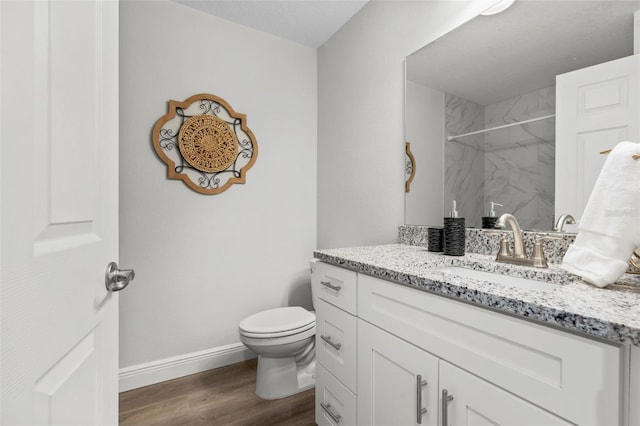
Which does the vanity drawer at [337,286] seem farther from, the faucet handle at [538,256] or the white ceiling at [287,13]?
the white ceiling at [287,13]

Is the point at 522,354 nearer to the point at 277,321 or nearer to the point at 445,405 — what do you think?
the point at 445,405

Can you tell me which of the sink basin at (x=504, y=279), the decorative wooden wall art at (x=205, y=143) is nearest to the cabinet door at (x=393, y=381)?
the sink basin at (x=504, y=279)

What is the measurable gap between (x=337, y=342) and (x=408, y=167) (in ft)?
3.48

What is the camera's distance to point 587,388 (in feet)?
1.83

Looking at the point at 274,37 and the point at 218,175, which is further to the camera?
the point at 274,37

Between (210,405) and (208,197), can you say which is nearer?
(210,405)

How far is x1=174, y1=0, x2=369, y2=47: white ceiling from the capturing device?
6.60 ft

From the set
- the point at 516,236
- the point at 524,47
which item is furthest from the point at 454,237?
the point at 524,47

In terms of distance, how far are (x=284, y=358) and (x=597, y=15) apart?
216cm

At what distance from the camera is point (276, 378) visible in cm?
179

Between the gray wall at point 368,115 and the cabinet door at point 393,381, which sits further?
the gray wall at point 368,115

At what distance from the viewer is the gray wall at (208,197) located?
1886 millimetres

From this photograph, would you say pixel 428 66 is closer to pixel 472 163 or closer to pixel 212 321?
pixel 472 163

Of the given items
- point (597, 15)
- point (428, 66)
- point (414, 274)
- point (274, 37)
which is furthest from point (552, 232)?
point (274, 37)
